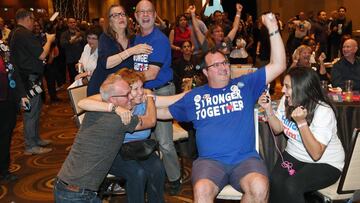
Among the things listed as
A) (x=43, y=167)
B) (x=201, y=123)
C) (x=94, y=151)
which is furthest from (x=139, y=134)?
(x=43, y=167)

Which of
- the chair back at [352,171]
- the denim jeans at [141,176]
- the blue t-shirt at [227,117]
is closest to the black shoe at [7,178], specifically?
the denim jeans at [141,176]

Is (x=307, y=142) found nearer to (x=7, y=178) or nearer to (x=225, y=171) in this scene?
(x=225, y=171)

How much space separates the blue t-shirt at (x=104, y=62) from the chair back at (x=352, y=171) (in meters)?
1.66

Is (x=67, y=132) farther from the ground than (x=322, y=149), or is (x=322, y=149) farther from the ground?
(x=322, y=149)

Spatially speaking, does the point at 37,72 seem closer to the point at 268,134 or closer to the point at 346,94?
the point at 268,134

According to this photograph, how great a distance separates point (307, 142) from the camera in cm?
227

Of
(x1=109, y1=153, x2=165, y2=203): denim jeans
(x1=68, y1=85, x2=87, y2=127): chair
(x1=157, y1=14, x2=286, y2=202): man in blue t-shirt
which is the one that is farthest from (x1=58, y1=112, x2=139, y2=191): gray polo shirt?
(x1=68, y1=85, x2=87, y2=127): chair

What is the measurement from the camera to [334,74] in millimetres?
4223

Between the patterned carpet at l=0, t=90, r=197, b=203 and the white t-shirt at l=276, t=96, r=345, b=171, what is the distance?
1138 mm

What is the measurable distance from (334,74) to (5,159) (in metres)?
3.42

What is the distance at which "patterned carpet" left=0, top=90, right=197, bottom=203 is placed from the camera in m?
3.46

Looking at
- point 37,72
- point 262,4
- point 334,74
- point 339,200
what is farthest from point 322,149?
point 262,4

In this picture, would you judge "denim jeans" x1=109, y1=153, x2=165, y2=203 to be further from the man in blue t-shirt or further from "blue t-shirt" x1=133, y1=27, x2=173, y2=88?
"blue t-shirt" x1=133, y1=27, x2=173, y2=88

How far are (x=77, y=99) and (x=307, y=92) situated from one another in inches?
70.7
